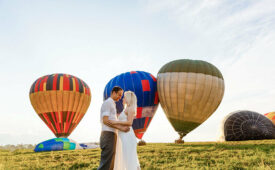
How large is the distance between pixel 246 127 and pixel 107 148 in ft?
67.9

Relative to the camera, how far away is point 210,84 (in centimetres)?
1839

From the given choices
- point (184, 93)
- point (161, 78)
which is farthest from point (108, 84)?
point (184, 93)

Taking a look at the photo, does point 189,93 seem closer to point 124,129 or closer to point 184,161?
point 184,161

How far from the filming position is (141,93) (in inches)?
750

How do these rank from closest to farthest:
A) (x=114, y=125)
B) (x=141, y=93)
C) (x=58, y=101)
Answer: (x=114, y=125), (x=141, y=93), (x=58, y=101)

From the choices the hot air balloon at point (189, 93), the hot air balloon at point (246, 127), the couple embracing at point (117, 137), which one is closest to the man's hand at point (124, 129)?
the couple embracing at point (117, 137)

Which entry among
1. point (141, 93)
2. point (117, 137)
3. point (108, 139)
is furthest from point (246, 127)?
point (108, 139)

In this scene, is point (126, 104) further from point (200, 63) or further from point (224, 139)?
point (224, 139)

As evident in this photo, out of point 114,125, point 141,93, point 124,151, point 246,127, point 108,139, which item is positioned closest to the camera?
point 114,125

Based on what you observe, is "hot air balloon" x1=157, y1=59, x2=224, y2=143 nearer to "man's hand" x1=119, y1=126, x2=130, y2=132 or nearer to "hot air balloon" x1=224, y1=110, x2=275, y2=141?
"hot air balloon" x1=224, y1=110, x2=275, y2=141

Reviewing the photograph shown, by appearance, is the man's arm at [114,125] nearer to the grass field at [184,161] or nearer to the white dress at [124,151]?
the white dress at [124,151]

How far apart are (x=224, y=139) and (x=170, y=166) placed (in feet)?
58.6

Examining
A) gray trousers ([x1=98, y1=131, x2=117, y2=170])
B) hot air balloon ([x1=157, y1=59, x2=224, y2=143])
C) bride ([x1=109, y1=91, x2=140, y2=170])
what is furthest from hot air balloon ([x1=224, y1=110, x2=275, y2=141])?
gray trousers ([x1=98, y1=131, x2=117, y2=170])

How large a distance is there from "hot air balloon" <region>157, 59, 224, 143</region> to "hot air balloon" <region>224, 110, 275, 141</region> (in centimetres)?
486
